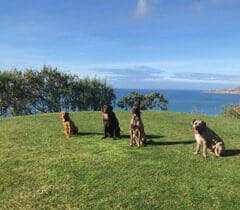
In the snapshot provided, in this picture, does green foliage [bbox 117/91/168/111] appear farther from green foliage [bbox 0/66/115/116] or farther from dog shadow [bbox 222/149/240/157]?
dog shadow [bbox 222/149/240/157]

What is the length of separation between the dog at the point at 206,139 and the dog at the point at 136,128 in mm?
2391

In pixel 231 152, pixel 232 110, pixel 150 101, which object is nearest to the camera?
pixel 231 152

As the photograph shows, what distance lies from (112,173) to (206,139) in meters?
3.70

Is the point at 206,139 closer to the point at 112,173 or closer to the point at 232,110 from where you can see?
the point at 112,173

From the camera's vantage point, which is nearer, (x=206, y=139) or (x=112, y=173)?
(x=112, y=173)

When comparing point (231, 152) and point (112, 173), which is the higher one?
point (231, 152)

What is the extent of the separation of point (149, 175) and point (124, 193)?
1585 millimetres

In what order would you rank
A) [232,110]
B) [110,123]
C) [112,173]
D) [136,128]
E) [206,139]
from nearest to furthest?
[112,173]
[206,139]
[136,128]
[110,123]
[232,110]

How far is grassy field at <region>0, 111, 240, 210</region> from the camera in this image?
12211mm

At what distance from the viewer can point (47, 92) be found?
6225cm

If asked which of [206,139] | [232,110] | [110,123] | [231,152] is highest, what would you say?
[110,123]

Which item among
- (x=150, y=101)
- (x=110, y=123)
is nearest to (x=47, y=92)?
(x=150, y=101)

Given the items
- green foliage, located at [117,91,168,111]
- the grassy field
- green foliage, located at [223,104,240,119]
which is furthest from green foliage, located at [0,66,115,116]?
the grassy field

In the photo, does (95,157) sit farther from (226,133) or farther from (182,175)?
(226,133)
